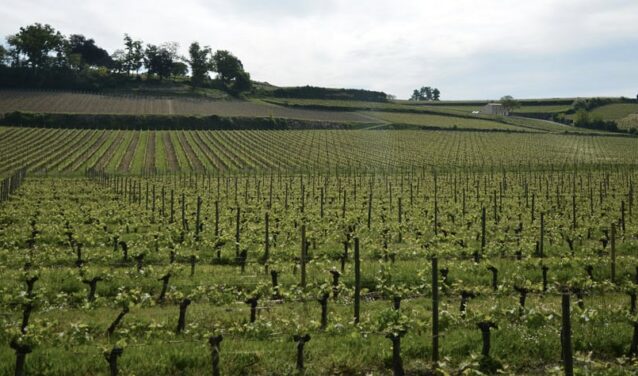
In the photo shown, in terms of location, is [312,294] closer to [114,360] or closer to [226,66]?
[114,360]

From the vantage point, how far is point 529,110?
458ft

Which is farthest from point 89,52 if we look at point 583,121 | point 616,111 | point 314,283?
point 314,283

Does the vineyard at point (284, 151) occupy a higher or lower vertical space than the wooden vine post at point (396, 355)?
higher

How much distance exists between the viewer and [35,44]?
110812 millimetres

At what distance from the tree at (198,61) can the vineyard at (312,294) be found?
371 ft

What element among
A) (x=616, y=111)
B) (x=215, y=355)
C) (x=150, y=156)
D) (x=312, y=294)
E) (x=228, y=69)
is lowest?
(x=312, y=294)

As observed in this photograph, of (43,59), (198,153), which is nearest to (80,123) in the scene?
(198,153)

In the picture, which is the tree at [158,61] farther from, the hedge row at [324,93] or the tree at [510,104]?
the tree at [510,104]

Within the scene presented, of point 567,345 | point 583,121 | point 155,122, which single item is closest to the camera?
point 567,345

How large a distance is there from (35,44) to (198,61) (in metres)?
36.9

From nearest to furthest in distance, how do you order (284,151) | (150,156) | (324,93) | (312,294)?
(312,294)
(150,156)
(284,151)
(324,93)

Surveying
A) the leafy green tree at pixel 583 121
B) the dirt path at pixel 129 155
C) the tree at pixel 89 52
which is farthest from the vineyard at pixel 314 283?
the tree at pixel 89 52

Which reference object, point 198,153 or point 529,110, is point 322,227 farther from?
point 529,110

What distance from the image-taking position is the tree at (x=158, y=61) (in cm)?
12850
